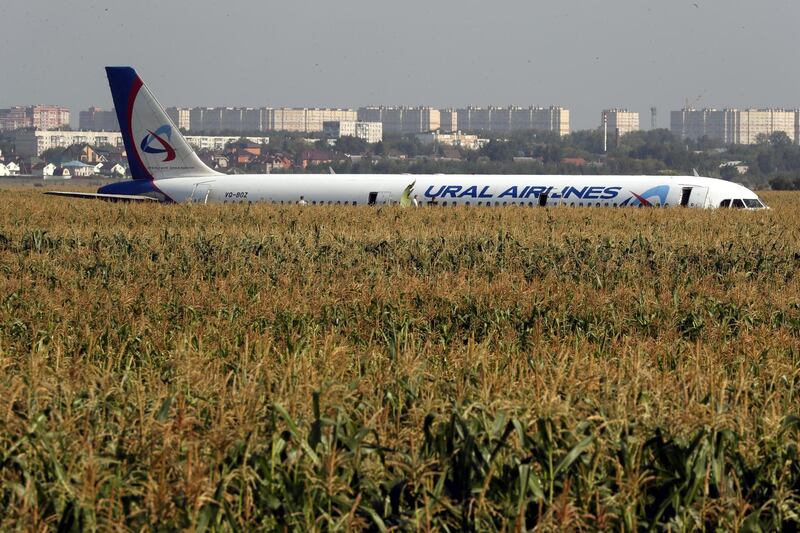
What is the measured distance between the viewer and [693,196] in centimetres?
5116

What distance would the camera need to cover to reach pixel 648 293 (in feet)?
68.7

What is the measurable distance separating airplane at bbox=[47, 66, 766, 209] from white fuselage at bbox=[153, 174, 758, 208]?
0.14ft

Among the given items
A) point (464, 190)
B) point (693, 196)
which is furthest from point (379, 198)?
point (693, 196)

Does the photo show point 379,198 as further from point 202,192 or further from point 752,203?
point 752,203

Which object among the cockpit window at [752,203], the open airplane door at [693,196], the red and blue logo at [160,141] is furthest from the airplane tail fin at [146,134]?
the cockpit window at [752,203]

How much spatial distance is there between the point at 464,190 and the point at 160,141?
1447 cm

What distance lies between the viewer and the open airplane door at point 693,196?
167 ft

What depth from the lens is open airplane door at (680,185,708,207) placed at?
167 feet

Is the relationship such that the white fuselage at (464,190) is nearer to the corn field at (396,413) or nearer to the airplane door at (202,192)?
the airplane door at (202,192)

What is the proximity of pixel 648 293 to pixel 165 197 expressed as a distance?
1481 inches

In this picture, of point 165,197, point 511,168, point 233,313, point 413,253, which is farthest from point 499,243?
point 511,168

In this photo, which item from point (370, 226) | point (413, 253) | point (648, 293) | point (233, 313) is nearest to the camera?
point (233, 313)

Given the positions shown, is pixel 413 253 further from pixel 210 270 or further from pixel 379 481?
pixel 379 481

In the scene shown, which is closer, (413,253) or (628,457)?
(628,457)
